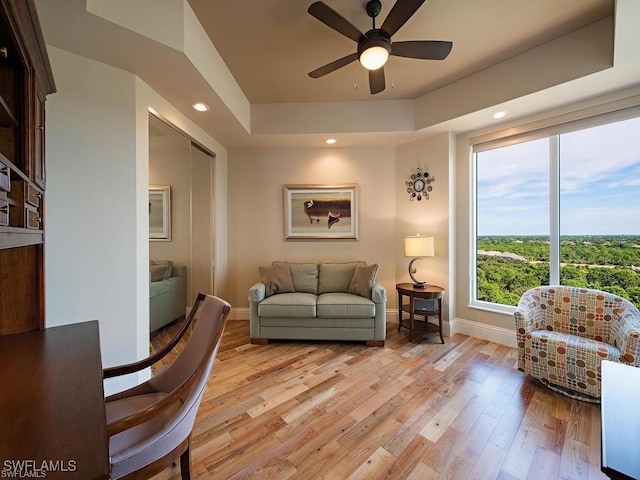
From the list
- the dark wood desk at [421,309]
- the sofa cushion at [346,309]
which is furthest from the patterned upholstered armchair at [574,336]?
the sofa cushion at [346,309]

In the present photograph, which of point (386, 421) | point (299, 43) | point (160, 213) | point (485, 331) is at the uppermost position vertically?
point (299, 43)

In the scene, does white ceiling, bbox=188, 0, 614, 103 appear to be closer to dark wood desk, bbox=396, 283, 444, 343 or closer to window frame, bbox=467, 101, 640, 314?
window frame, bbox=467, 101, 640, 314

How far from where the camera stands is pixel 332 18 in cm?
166

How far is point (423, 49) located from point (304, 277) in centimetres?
266

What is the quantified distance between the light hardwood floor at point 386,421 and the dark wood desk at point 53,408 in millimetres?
864

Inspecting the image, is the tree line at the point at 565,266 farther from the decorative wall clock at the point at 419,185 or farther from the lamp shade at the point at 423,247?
the decorative wall clock at the point at 419,185

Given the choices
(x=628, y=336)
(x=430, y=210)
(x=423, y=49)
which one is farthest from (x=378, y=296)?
→ (x=423, y=49)

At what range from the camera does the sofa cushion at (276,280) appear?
3.36 meters

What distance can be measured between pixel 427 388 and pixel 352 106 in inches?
123

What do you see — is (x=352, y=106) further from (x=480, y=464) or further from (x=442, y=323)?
(x=480, y=464)

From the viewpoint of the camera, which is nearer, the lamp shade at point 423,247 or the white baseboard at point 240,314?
the lamp shade at point 423,247

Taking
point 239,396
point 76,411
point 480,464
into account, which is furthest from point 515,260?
point 76,411

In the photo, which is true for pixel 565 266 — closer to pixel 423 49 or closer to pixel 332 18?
pixel 423 49

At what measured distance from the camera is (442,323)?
10.9ft
